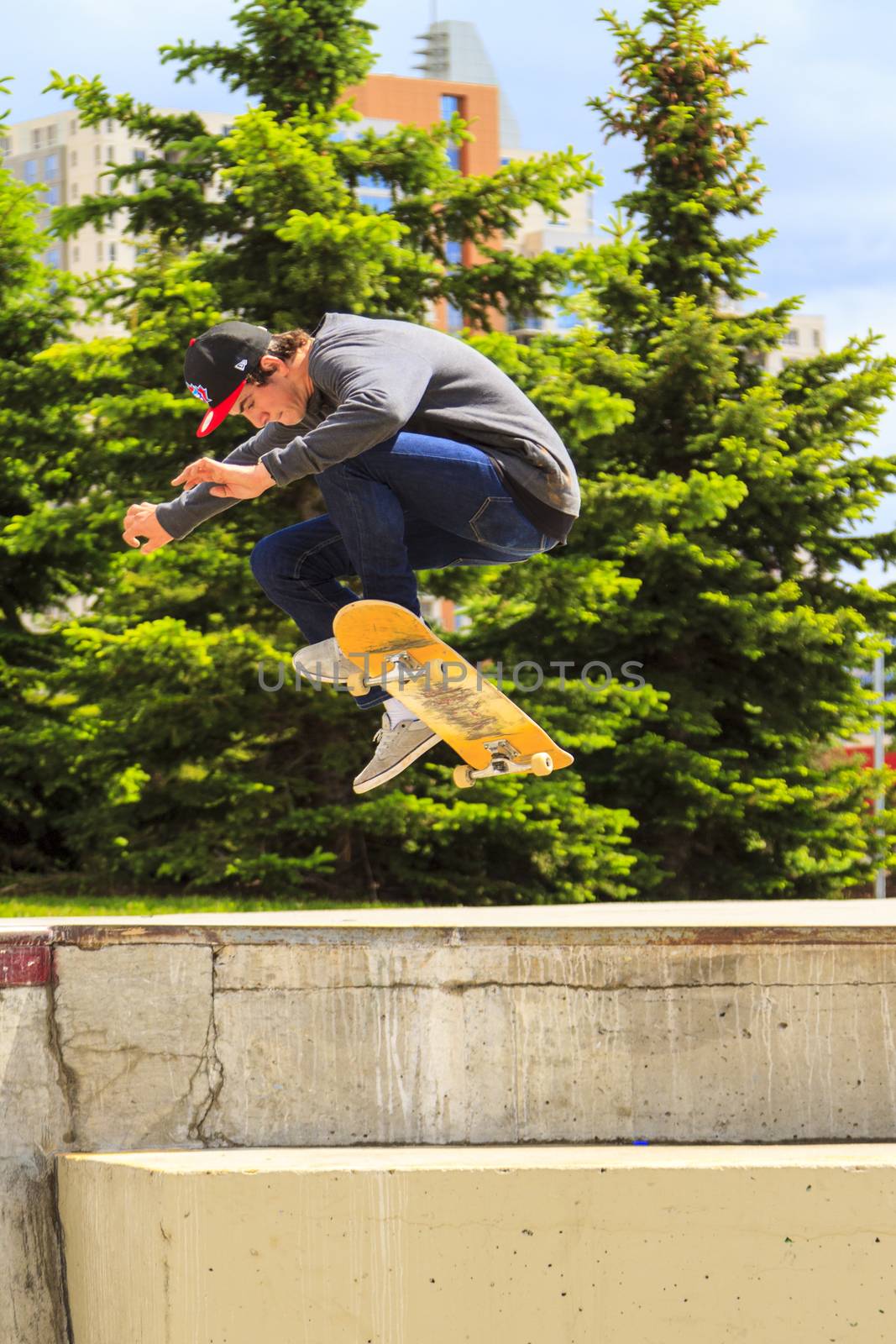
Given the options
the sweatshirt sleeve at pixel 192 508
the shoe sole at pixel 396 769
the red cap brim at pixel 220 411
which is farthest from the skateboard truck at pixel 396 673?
the red cap brim at pixel 220 411

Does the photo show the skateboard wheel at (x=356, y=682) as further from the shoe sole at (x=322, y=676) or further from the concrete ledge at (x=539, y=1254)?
the concrete ledge at (x=539, y=1254)

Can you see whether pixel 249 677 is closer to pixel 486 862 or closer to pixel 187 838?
pixel 187 838

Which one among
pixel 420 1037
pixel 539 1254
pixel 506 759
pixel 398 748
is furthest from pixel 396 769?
pixel 539 1254

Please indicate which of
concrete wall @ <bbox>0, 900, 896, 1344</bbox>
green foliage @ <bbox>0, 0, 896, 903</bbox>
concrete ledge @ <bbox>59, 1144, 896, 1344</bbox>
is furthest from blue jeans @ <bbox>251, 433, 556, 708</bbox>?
green foliage @ <bbox>0, 0, 896, 903</bbox>

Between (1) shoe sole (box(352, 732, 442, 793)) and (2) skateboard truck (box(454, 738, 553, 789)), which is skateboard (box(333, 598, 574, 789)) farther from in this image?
(1) shoe sole (box(352, 732, 442, 793))

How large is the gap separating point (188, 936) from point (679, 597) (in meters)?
11.7

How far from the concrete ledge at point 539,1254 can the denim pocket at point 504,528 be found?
200cm

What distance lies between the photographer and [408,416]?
A: 13.5ft

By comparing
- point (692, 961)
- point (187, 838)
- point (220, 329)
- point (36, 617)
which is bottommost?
point (187, 838)

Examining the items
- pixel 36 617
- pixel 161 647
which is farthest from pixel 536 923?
pixel 36 617

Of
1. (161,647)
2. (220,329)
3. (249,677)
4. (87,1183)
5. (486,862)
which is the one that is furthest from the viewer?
(486,862)

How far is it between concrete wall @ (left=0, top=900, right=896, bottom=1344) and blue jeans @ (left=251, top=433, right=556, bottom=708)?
3.90 feet

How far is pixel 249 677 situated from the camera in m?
12.7

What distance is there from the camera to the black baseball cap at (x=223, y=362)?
433 cm
